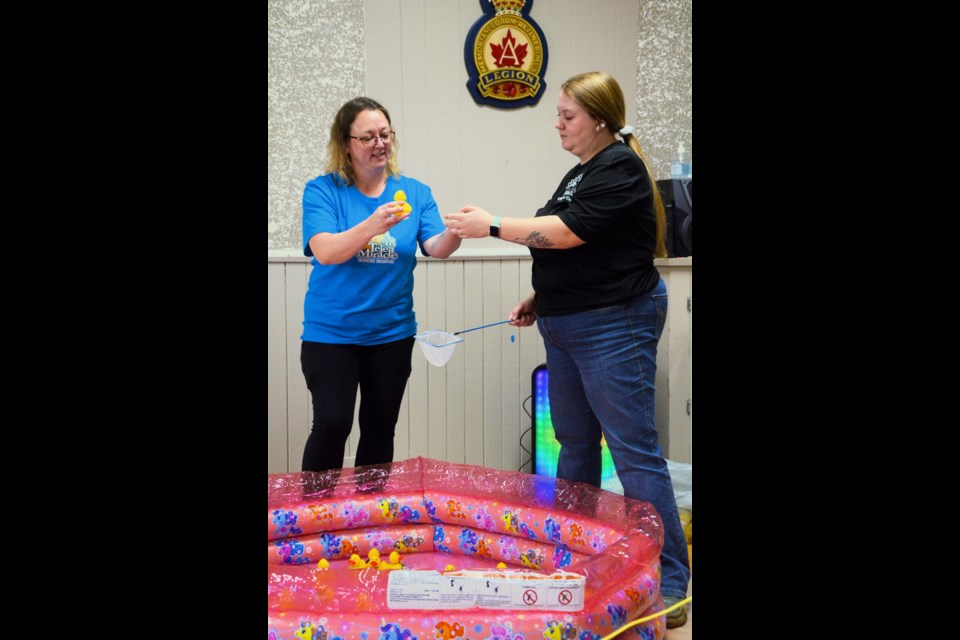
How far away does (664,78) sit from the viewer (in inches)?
81.7

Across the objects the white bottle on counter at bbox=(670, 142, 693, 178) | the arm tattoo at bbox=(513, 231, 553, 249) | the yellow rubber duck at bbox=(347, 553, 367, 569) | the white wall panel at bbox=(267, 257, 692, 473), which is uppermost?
the white bottle on counter at bbox=(670, 142, 693, 178)

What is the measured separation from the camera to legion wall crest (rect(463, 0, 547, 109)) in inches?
78.1

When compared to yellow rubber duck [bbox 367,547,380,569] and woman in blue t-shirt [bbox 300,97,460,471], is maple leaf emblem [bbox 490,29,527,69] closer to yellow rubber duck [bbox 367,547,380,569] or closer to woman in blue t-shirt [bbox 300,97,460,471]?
woman in blue t-shirt [bbox 300,97,460,471]

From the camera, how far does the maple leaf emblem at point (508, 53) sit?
79.3 inches

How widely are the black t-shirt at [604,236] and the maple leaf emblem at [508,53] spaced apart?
2.49ft

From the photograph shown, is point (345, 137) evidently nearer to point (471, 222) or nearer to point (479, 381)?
point (471, 222)

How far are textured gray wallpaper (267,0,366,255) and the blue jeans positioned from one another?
2.92 feet

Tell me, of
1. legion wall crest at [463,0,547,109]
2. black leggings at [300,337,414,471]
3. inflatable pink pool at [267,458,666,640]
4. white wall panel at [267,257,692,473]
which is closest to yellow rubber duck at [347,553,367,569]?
inflatable pink pool at [267,458,666,640]

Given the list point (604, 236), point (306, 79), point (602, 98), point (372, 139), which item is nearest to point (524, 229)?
point (604, 236)
